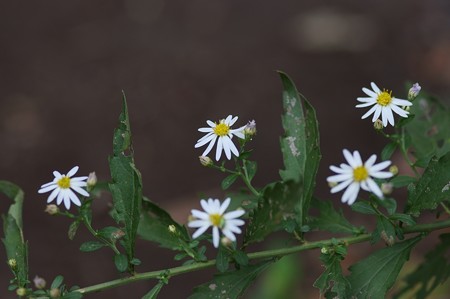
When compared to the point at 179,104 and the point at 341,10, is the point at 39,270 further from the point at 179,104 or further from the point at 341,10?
the point at 341,10

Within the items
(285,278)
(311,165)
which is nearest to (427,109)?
(311,165)

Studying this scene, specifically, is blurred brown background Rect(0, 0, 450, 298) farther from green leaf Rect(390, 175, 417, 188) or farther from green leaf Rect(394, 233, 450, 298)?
green leaf Rect(390, 175, 417, 188)

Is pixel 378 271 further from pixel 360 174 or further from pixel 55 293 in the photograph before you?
pixel 55 293

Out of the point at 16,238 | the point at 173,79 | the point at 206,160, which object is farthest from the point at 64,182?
the point at 173,79

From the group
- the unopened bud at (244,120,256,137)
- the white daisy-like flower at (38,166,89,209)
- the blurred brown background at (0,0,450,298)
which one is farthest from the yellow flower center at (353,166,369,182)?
the blurred brown background at (0,0,450,298)

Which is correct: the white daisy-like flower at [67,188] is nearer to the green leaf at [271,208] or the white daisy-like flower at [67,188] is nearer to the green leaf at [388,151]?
the green leaf at [271,208]

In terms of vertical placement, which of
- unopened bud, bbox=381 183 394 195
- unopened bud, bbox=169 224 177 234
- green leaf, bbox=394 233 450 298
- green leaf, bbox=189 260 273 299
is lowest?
unopened bud, bbox=381 183 394 195
